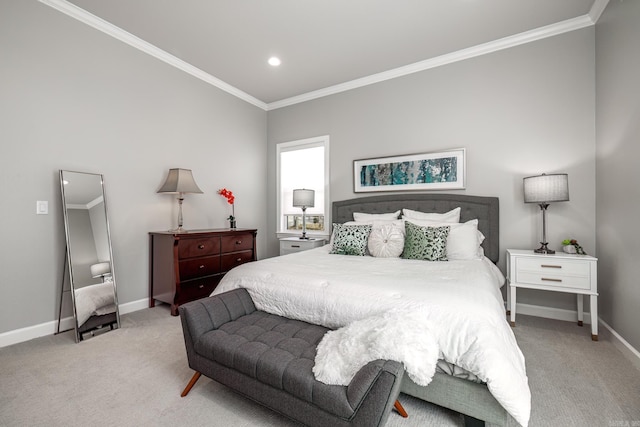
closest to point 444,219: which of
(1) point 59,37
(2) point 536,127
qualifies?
(2) point 536,127

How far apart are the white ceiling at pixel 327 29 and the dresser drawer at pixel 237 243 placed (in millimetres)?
2196

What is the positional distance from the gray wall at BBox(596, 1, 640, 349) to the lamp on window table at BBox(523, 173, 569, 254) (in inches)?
12.3

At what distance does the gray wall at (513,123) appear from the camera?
2.76 metres

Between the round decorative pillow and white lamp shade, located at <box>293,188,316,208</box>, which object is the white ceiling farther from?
the round decorative pillow

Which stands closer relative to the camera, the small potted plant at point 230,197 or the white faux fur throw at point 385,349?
the white faux fur throw at point 385,349

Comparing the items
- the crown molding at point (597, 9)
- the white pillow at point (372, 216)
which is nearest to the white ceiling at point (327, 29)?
the crown molding at point (597, 9)

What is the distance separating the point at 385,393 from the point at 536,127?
10.4 ft

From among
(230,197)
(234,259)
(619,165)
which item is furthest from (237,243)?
(619,165)

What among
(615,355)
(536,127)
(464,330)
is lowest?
(615,355)

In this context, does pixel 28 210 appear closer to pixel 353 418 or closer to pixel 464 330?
pixel 353 418

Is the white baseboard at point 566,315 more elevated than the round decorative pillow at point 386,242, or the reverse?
the round decorative pillow at point 386,242

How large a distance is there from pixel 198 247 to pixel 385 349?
2.59 meters

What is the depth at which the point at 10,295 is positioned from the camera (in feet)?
7.57

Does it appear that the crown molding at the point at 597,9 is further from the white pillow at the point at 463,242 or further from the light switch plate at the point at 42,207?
the light switch plate at the point at 42,207
